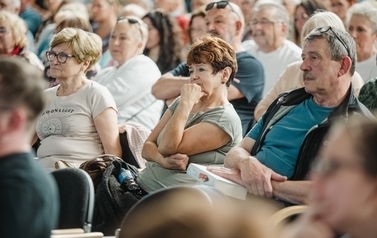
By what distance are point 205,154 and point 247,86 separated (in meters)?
1.00

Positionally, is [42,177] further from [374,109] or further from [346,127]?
[374,109]

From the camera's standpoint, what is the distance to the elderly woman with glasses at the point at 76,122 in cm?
469

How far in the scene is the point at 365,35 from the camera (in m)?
5.46

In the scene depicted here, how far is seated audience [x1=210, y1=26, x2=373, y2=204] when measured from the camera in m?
3.71

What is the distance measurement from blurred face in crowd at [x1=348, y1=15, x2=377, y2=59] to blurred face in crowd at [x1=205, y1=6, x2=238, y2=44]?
77cm

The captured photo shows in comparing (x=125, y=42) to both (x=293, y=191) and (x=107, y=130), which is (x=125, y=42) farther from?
(x=293, y=191)

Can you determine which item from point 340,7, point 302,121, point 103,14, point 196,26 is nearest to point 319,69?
point 302,121

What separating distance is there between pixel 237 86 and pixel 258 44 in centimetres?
115

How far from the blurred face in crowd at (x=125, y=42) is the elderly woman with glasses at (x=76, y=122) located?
1.11m

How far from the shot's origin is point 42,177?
2.17 metres

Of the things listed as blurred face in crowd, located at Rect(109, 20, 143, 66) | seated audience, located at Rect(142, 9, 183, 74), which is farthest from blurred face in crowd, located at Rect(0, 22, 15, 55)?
seated audience, located at Rect(142, 9, 183, 74)

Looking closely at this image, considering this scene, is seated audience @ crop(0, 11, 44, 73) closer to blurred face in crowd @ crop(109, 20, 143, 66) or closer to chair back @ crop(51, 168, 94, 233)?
blurred face in crowd @ crop(109, 20, 143, 66)

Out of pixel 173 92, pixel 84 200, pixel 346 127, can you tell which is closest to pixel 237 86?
pixel 173 92

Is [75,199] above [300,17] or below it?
below
